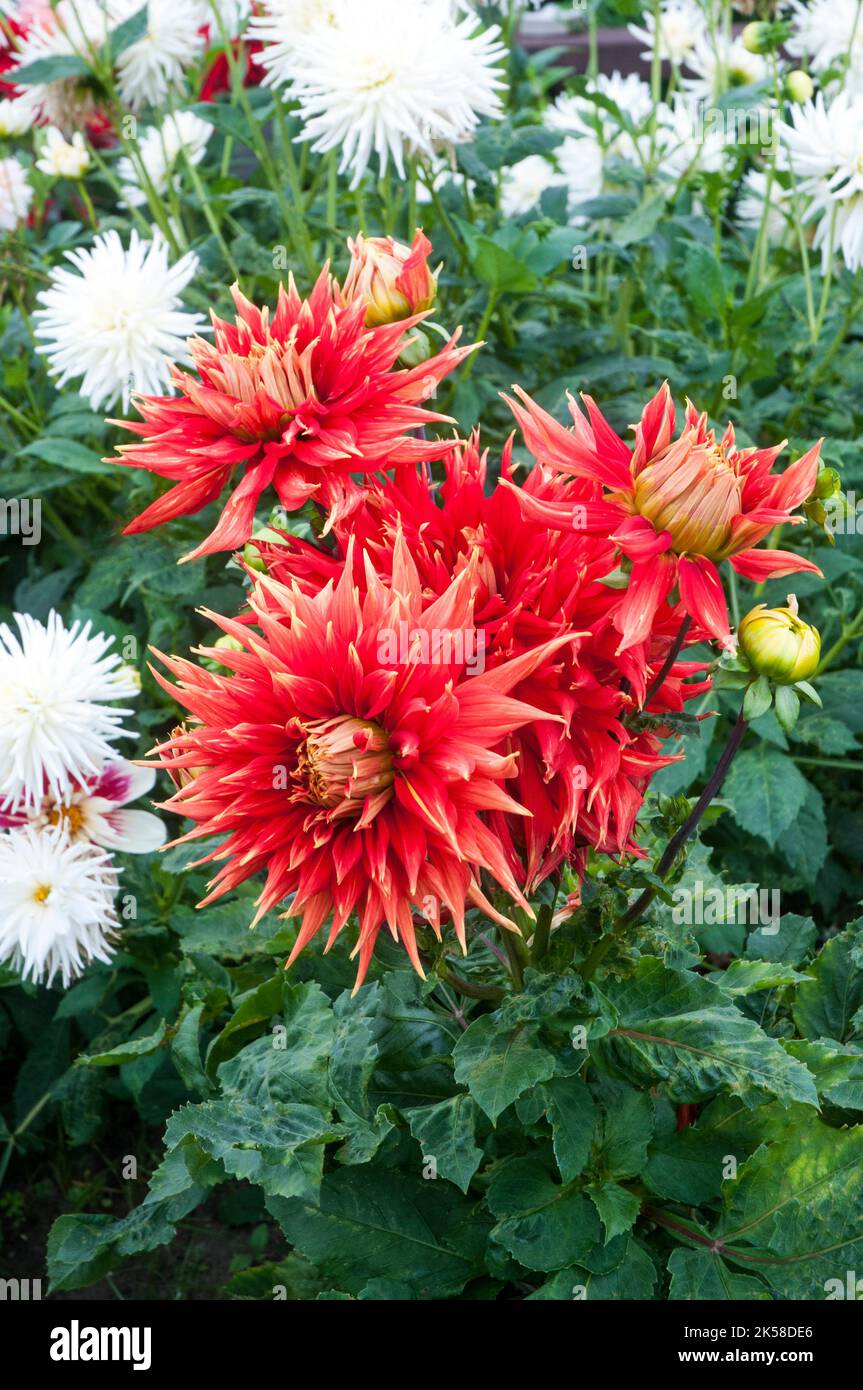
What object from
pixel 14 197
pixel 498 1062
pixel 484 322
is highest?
pixel 14 197

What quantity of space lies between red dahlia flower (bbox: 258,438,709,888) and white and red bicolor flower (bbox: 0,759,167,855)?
2.56 feet

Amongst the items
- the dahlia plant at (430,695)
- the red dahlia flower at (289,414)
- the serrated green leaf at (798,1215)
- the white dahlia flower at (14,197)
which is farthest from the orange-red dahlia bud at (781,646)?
the white dahlia flower at (14,197)

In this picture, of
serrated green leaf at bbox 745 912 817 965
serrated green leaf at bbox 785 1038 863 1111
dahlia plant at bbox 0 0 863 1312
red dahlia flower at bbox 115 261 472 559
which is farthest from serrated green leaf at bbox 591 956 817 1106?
red dahlia flower at bbox 115 261 472 559

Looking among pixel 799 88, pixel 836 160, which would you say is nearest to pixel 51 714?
pixel 836 160

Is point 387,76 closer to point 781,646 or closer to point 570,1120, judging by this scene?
point 781,646

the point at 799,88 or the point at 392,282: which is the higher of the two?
the point at 799,88

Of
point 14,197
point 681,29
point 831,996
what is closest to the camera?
point 831,996

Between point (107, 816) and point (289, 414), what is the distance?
90cm

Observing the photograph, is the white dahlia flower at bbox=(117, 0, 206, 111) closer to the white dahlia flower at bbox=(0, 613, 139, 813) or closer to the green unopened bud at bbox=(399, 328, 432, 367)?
the white dahlia flower at bbox=(0, 613, 139, 813)

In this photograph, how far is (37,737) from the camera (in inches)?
63.6

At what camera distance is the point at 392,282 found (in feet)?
3.63

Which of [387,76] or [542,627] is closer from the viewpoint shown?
[542,627]

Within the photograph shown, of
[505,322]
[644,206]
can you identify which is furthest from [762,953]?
[644,206]

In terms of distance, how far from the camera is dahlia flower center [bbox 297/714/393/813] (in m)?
0.85
